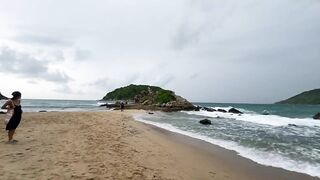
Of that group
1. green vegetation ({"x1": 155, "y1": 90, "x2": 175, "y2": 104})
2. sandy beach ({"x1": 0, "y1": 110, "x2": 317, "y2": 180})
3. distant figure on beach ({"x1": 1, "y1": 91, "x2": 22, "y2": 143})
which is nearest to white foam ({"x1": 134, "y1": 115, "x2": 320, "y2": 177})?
sandy beach ({"x1": 0, "y1": 110, "x2": 317, "y2": 180})

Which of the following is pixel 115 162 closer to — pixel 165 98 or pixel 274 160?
pixel 274 160

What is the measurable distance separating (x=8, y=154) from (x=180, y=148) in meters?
7.09

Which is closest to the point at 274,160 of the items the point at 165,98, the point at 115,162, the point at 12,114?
the point at 115,162

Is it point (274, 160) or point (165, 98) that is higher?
point (165, 98)

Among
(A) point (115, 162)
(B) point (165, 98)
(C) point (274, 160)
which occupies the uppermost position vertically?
(B) point (165, 98)

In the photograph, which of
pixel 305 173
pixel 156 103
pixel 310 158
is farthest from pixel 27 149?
pixel 156 103

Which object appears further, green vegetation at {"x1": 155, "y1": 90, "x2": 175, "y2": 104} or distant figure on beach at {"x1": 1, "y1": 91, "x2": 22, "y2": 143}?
green vegetation at {"x1": 155, "y1": 90, "x2": 175, "y2": 104}

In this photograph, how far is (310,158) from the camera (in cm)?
1295

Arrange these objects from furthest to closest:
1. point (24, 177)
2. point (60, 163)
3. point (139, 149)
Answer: point (139, 149) < point (60, 163) < point (24, 177)

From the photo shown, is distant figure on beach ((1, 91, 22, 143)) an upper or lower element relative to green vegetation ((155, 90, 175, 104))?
lower

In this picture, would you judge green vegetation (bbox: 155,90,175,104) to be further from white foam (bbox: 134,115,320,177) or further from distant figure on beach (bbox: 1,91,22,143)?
distant figure on beach (bbox: 1,91,22,143)

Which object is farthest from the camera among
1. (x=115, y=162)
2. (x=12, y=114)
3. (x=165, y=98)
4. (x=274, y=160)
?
(x=165, y=98)

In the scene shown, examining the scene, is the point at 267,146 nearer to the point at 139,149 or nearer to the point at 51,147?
the point at 139,149

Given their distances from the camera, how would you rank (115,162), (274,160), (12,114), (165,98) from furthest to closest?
(165,98), (274,160), (12,114), (115,162)
